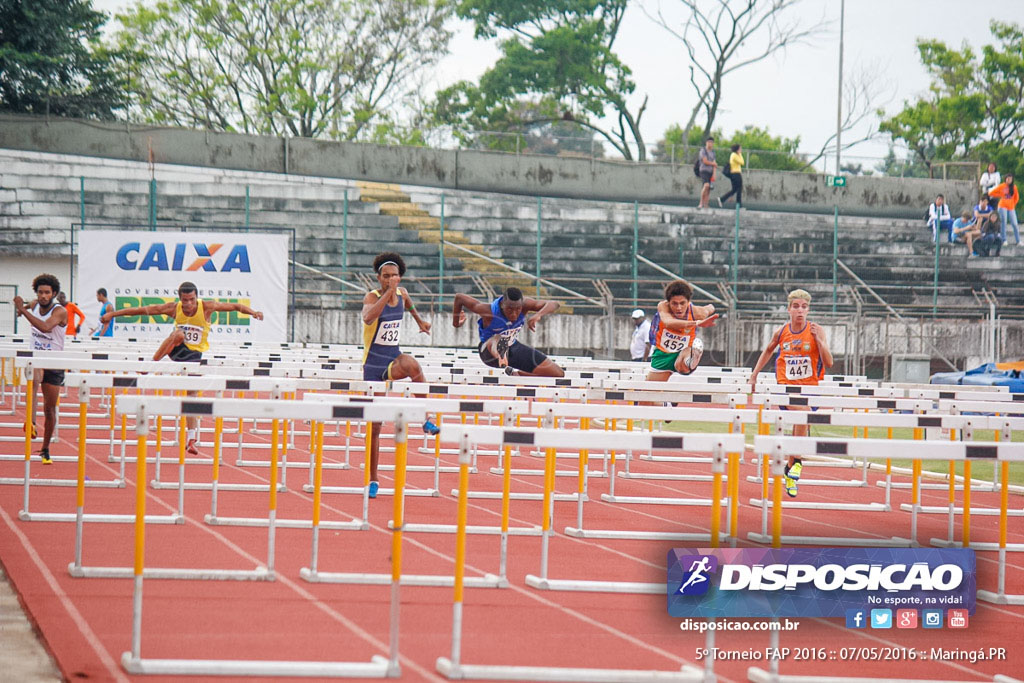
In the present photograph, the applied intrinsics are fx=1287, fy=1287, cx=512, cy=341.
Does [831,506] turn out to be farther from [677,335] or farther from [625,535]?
[625,535]

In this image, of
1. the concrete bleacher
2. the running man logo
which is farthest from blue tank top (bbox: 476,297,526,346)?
the concrete bleacher

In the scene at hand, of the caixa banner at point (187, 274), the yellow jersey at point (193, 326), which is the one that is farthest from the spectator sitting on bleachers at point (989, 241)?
the yellow jersey at point (193, 326)

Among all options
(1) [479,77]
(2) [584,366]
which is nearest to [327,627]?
(2) [584,366]

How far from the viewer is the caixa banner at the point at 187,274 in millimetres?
25203

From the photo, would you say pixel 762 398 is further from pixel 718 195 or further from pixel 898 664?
pixel 718 195

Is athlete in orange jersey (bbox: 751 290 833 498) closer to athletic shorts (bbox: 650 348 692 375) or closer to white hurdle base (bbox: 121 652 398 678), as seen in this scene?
athletic shorts (bbox: 650 348 692 375)

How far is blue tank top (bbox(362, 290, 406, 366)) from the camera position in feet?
36.4

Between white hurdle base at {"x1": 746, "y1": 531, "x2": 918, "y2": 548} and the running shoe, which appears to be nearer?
white hurdle base at {"x1": 746, "y1": 531, "x2": 918, "y2": 548}

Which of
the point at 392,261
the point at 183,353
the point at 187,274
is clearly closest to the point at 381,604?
the point at 392,261

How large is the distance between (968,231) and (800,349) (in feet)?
82.9

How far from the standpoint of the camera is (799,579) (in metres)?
5.53

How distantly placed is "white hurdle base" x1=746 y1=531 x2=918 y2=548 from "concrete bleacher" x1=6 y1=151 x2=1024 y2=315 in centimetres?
2170

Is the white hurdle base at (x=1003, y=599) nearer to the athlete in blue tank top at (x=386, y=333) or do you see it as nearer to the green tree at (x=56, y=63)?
the athlete in blue tank top at (x=386, y=333)

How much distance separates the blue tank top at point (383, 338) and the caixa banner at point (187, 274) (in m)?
14.3
